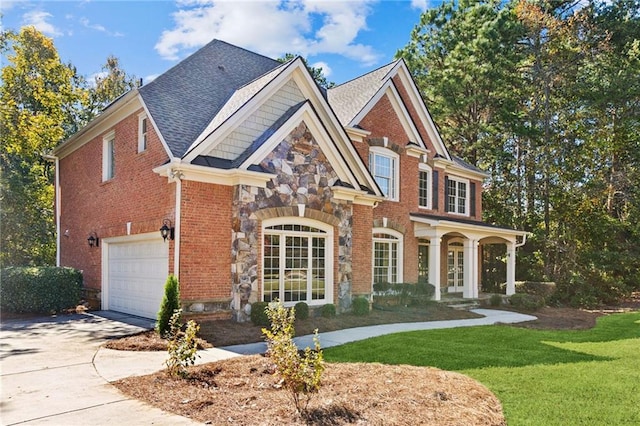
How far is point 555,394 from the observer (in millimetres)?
6348

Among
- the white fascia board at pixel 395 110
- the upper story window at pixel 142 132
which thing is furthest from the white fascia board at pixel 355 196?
the upper story window at pixel 142 132

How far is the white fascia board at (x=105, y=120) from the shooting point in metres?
12.9

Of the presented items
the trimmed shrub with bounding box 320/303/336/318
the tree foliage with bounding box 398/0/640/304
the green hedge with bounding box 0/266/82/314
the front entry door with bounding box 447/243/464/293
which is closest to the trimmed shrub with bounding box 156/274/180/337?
the trimmed shrub with bounding box 320/303/336/318

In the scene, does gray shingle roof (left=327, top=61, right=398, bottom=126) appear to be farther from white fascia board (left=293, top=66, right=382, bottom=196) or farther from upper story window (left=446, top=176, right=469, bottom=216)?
upper story window (left=446, top=176, right=469, bottom=216)

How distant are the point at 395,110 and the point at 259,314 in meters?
10.7

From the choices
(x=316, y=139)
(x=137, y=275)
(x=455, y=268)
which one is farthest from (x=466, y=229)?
(x=137, y=275)

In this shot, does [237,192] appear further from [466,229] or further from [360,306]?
[466,229]

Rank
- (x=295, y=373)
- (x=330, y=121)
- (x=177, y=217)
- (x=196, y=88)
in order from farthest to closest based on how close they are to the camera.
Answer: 1. (x=330, y=121)
2. (x=196, y=88)
3. (x=177, y=217)
4. (x=295, y=373)

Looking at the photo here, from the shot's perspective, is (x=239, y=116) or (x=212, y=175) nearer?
(x=212, y=175)

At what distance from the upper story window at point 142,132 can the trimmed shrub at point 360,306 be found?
7418mm

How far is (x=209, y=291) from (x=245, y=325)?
3.82 feet

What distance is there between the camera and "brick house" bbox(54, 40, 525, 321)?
11.2 metres

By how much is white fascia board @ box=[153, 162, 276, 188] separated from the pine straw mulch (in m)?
4.97

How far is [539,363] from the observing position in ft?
26.8
